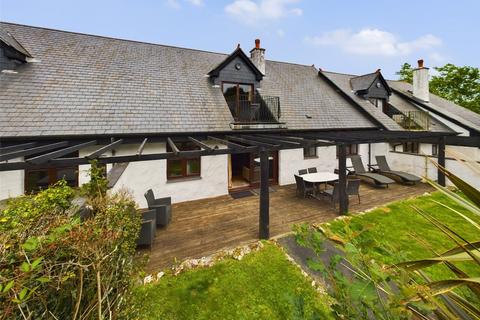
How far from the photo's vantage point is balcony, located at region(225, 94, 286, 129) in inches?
478

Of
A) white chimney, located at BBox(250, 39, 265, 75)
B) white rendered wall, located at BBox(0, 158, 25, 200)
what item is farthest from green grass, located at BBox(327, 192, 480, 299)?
white chimney, located at BBox(250, 39, 265, 75)

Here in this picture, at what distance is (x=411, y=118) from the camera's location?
17.1 metres

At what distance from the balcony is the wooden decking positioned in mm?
3641

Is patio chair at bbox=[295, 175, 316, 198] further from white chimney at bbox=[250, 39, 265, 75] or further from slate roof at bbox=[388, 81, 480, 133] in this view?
slate roof at bbox=[388, 81, 480, 133]

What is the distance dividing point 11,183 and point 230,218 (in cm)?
773

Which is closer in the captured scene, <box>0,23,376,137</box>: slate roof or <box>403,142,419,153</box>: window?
<box>0,23,376,137</box>: slate roof

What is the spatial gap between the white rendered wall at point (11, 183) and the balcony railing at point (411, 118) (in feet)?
72.2

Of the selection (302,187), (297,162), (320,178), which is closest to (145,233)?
(302,187)

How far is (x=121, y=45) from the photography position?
43.7 feet

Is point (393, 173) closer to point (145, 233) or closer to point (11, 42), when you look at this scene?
point (145, 233)

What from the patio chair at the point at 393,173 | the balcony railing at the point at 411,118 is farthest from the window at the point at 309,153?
the balcony railing at the point at 411,118

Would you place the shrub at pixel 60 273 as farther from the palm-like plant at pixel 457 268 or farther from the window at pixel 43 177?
the window at pixel 43 177

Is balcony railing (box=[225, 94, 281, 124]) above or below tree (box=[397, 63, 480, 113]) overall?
below

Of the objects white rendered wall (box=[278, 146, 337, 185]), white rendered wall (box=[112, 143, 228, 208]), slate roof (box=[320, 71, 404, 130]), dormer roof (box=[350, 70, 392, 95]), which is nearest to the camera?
white rendered wall (box=[112, 143, 228, 208])
